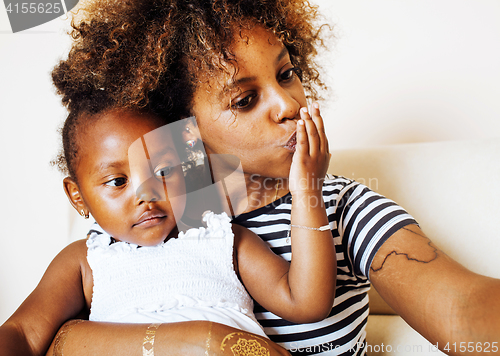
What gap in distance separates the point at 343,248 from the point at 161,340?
0.48 meters

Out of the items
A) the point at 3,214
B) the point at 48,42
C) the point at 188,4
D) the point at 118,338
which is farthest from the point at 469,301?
the point at 48,42

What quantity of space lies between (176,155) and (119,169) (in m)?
0.15

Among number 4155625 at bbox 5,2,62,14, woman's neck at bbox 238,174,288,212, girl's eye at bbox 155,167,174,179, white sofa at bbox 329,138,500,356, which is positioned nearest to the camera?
girl's eye at bbox 155,167,174,179

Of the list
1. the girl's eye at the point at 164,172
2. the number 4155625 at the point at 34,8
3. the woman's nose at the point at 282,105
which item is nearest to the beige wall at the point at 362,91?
the number 4155625 at the point at 34,8

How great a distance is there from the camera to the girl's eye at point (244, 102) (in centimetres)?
93

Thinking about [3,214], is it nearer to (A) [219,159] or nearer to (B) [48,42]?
(B) [48,42]

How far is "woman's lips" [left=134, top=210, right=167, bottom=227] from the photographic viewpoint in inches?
36.6

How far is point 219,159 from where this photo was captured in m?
1.09

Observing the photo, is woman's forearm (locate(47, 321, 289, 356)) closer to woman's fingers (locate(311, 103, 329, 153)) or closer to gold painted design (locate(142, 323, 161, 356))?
gold painted design (locate(142, 323, 161, 356))

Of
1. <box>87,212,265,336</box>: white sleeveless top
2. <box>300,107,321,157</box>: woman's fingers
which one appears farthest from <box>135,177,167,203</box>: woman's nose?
<box>300,107,321,157</box>: woman's fingers

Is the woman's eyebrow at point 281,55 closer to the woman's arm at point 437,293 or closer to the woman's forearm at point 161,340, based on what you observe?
the woman's arm at point 437,293

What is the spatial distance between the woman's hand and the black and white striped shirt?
0.54 ft

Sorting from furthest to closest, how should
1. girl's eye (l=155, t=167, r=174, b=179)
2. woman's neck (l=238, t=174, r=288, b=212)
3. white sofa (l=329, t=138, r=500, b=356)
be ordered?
white sofa (l=329, t=138, r=500, b=356) → woman's neck (l=238, t=174, r=288, b=212) → girl's eye (l=155, t=167, r=174, b=179)

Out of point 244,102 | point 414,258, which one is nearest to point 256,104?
point 244,102
